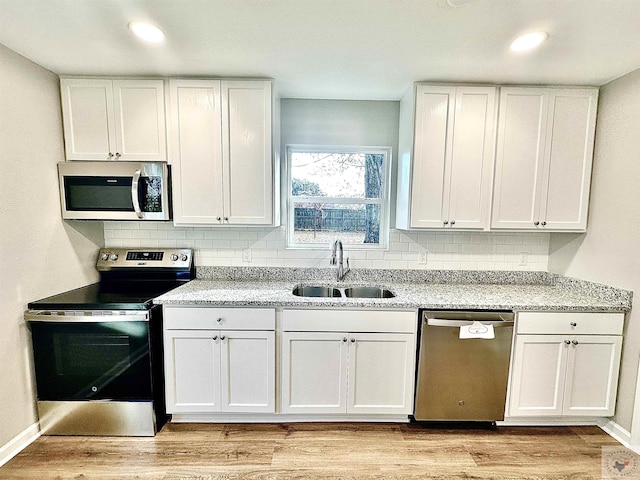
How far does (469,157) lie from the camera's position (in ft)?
7.34

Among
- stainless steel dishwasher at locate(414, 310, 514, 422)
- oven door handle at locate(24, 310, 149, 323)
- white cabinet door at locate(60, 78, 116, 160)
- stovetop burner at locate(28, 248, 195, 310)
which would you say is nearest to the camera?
oven door handle at locate(24, 310, 149, 323)

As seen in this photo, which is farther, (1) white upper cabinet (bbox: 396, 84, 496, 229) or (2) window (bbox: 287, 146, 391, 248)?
(2) window (bbox: 287, 146, 391, 248)

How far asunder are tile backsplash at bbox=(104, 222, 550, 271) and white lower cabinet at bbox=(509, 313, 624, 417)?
685 millimetres

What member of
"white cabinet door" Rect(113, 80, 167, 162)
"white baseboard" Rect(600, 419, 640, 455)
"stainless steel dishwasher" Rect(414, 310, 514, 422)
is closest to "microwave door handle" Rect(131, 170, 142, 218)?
"white cabinet door" Rect(113, 80, 167, 162)

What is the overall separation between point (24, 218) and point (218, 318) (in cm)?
133

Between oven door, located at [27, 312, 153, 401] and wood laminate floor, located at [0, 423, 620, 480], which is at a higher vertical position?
oven door, located at [27, 312, 153, 401]

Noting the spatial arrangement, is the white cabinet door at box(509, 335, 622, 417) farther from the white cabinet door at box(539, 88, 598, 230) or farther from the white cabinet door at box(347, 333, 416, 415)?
the white cabinet door at box(539, 88, 598, 230)

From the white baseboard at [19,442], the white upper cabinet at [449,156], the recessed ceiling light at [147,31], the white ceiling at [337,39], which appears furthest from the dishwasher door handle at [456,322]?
the white baseboard at [19,442]

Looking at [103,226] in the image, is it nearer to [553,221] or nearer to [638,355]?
[553,221]

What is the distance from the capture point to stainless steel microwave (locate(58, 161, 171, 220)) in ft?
7.06

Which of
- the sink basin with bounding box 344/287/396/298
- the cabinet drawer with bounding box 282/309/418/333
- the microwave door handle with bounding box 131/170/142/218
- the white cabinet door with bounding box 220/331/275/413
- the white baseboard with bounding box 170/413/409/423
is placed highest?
the microwave door handle with bounding box 131/170/142/218

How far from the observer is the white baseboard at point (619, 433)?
1.97 m

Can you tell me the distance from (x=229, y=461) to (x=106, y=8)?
98.2 inches

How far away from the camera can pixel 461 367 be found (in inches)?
79.5
